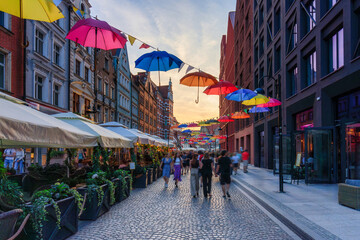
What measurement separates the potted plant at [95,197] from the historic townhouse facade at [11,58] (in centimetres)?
1014

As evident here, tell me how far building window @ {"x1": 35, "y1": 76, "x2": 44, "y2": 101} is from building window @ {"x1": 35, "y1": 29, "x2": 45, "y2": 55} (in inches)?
68.5

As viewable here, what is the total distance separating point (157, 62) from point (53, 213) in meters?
6.03

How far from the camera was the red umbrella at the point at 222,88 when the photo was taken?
37.9ft

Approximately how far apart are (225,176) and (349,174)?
A: 5.68 m

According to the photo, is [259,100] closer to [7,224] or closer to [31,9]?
[31,9]

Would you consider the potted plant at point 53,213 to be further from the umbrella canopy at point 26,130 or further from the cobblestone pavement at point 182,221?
the umbrella canopy at point 26,130

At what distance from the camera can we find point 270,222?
731cm

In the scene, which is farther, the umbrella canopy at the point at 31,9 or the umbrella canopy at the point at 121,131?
the umbrella canopy at the point at 121,131

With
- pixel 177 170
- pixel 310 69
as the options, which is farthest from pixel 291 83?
pixel 177 170

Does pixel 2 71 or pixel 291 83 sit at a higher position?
pixel 291 83

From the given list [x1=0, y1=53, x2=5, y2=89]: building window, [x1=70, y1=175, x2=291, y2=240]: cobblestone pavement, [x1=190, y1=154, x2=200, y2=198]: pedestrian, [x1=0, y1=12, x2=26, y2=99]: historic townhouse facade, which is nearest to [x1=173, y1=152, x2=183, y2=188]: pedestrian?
[x1=190, y1=154, x2=200, y2=198]: pedestrian

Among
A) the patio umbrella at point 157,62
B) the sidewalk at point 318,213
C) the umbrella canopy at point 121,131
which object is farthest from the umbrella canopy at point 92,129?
the sidewalk at point 318,213

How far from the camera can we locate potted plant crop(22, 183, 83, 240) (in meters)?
4.85

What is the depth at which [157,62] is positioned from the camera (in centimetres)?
1005
